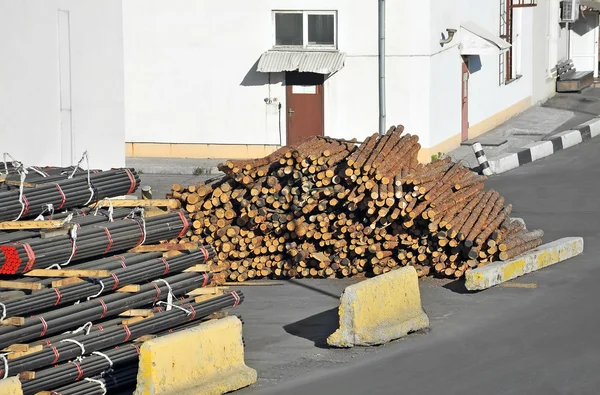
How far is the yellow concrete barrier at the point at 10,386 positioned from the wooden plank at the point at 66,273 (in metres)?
1.48

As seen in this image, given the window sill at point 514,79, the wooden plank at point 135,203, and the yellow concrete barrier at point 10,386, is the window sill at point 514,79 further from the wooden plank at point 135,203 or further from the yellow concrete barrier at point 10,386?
the yellow concrete barrier at point 10,386

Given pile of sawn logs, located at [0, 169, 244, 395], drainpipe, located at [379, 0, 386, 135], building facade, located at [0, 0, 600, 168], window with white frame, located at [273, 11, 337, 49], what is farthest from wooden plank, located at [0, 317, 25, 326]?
window with white frame, located at [273, 11, 337, 49]

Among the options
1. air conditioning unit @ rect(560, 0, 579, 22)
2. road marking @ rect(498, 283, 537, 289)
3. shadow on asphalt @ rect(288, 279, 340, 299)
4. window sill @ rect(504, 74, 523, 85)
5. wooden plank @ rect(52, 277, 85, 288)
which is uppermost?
air conditioning unit @ rect(560, 0, 579, 22)

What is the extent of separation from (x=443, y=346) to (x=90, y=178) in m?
4.34

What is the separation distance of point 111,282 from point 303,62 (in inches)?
518

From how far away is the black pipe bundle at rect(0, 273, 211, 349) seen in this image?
35.6ft

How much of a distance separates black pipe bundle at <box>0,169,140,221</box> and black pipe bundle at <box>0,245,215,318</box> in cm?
96

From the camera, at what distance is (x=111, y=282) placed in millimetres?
11609

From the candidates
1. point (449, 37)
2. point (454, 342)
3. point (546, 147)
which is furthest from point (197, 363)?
point (546, 147)

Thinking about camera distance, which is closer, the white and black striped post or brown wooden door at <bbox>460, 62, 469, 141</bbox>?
the white and black striped post

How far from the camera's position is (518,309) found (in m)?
14.0

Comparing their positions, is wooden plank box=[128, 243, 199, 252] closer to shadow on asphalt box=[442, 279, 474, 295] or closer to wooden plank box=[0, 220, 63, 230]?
wooden plank box=[0, 220, 63, 230]

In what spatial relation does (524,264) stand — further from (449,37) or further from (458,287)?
(449,37)

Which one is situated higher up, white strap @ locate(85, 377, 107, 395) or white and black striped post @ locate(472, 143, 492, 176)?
white and black striped post @ locate(472, 143, 492, 176)
